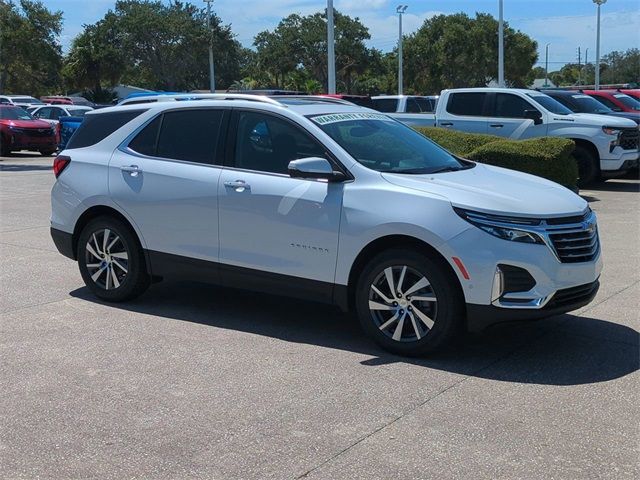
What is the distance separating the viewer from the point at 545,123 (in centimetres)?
1562

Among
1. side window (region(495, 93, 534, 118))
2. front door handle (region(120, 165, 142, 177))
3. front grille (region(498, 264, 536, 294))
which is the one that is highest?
side window (region(495, 93, 534, 118))

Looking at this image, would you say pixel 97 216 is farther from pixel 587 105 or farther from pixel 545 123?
pixel 587 105

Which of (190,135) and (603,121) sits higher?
(603,121)

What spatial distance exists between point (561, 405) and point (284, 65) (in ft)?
214

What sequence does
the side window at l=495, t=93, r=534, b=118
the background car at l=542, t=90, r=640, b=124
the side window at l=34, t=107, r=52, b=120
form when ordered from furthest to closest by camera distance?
the side window at l=34, t=107, r=52, b=120 < the background car at l=542, t=90, r=640, b=124 < the side window at l=495, t=93, r=534, b=118

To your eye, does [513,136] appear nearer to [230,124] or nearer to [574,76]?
[230,124]

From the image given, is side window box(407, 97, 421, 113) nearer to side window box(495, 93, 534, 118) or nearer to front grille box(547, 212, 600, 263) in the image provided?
side window box(495, 93, 534, 118)

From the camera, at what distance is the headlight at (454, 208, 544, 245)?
520 centimetres

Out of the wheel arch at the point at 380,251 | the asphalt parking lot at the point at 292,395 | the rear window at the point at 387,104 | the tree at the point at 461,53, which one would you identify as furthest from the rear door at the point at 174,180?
the tree at the point at 461,53

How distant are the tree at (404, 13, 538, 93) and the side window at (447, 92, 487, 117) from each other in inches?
1911

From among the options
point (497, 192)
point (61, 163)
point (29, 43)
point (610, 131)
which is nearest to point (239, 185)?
point (497, 192)

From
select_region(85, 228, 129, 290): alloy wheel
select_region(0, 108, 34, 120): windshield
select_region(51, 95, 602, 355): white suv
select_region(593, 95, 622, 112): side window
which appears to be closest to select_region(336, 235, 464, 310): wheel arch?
select_region(51, 95, 602, 355): white suv

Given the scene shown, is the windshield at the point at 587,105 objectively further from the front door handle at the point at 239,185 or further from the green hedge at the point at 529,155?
the front door handle at the point at 239,185

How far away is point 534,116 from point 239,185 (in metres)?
10.8
